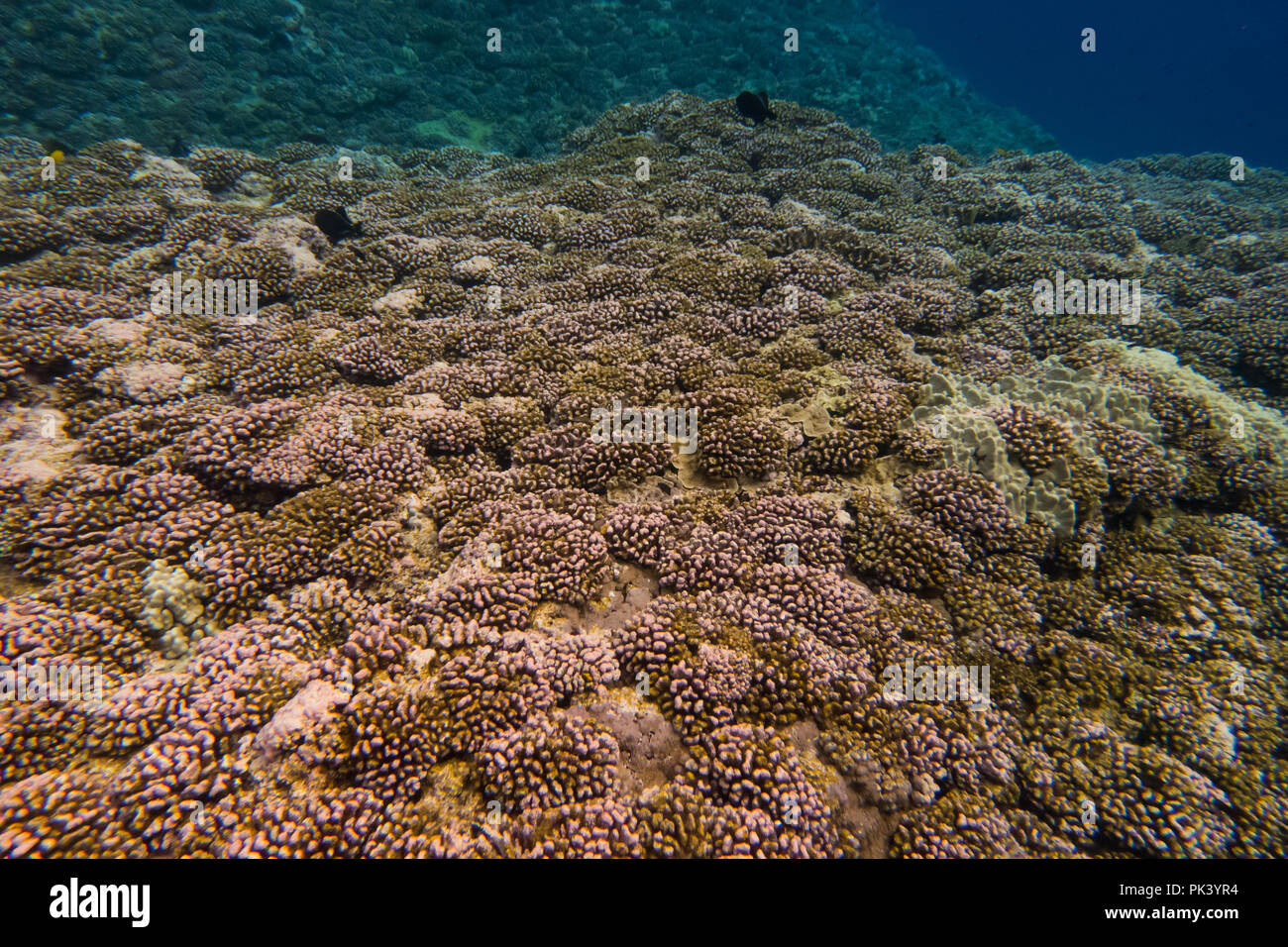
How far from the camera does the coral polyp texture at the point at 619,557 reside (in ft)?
12.7

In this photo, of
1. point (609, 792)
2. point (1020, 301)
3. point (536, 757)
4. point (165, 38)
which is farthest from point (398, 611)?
point (165, 38)

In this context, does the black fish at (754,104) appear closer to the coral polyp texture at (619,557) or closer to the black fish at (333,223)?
the coral polyp texture at (619,557)

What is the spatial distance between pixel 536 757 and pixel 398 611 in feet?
6.81

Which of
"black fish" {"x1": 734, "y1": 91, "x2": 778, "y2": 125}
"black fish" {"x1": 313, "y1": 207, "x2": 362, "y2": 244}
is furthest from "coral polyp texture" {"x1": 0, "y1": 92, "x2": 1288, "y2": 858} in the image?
"black fish" {"x1": 734, "y1": 91, "x2": 778, "y2": 125}

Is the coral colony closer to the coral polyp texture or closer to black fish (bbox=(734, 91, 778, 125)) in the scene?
the coral polyp texture

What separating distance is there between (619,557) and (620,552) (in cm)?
7

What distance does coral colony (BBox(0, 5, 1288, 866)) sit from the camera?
387cm

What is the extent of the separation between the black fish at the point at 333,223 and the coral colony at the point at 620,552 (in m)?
0.06

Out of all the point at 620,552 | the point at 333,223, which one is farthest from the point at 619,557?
the point at 333,223

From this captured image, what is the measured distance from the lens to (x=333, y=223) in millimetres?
10328

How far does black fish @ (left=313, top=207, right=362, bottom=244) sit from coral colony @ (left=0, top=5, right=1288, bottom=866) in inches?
2.4

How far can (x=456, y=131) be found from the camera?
24359 millimetres

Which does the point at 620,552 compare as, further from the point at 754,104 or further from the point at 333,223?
the point at 754,104
